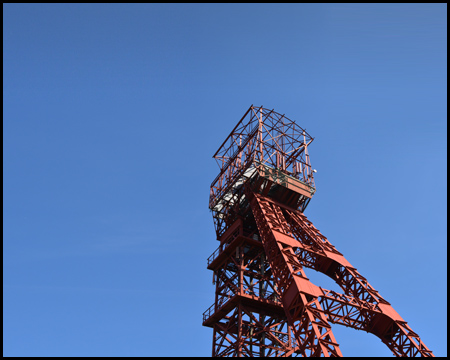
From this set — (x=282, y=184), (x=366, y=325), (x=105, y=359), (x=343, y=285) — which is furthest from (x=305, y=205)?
(x=105, y=359)

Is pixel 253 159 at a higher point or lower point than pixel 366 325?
higher

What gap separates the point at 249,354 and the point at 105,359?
19334mm

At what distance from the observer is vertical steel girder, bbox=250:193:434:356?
23.5 meters

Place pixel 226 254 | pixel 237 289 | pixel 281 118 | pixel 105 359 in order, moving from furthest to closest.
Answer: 1. pixel 281 118
2. pixel 226 254
3. pixel 237 289
4. pixel 105 359

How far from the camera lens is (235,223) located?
37875 mm

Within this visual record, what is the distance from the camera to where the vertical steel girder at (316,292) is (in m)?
23.5

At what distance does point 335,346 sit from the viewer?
22.1 m

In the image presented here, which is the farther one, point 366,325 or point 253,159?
point 253,159

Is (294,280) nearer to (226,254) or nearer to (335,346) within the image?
(335,346)

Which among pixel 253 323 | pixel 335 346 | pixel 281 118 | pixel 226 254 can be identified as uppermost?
pixel 281 118

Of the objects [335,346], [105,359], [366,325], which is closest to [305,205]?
[366,325]

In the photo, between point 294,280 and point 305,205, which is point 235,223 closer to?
point 305,205

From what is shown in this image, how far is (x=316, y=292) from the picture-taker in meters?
25.3

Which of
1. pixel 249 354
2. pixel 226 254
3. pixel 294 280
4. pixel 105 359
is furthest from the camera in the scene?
pixel 226 254
